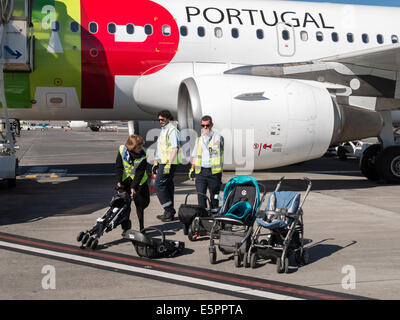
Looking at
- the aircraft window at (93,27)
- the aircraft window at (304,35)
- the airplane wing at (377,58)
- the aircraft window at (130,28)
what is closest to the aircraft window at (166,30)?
the aircraft window at (130,28)

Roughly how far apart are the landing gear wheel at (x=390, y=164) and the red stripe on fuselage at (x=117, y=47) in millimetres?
5696

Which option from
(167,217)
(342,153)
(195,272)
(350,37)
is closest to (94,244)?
(195,272)

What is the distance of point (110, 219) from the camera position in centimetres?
658

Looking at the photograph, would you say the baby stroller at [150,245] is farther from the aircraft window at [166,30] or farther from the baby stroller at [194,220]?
the aircraft window at [166,30]

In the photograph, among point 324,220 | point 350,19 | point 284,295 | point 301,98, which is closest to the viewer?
point 284,295

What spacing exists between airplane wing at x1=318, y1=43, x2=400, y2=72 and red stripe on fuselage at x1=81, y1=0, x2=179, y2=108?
12.5 ft

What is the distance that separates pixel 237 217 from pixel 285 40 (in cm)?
785

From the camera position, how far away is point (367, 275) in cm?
526

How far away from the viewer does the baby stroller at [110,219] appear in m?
6.28

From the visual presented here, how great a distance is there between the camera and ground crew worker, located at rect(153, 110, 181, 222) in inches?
322

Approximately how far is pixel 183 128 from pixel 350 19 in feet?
19.0

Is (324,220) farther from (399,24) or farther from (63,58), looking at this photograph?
(399,24)
